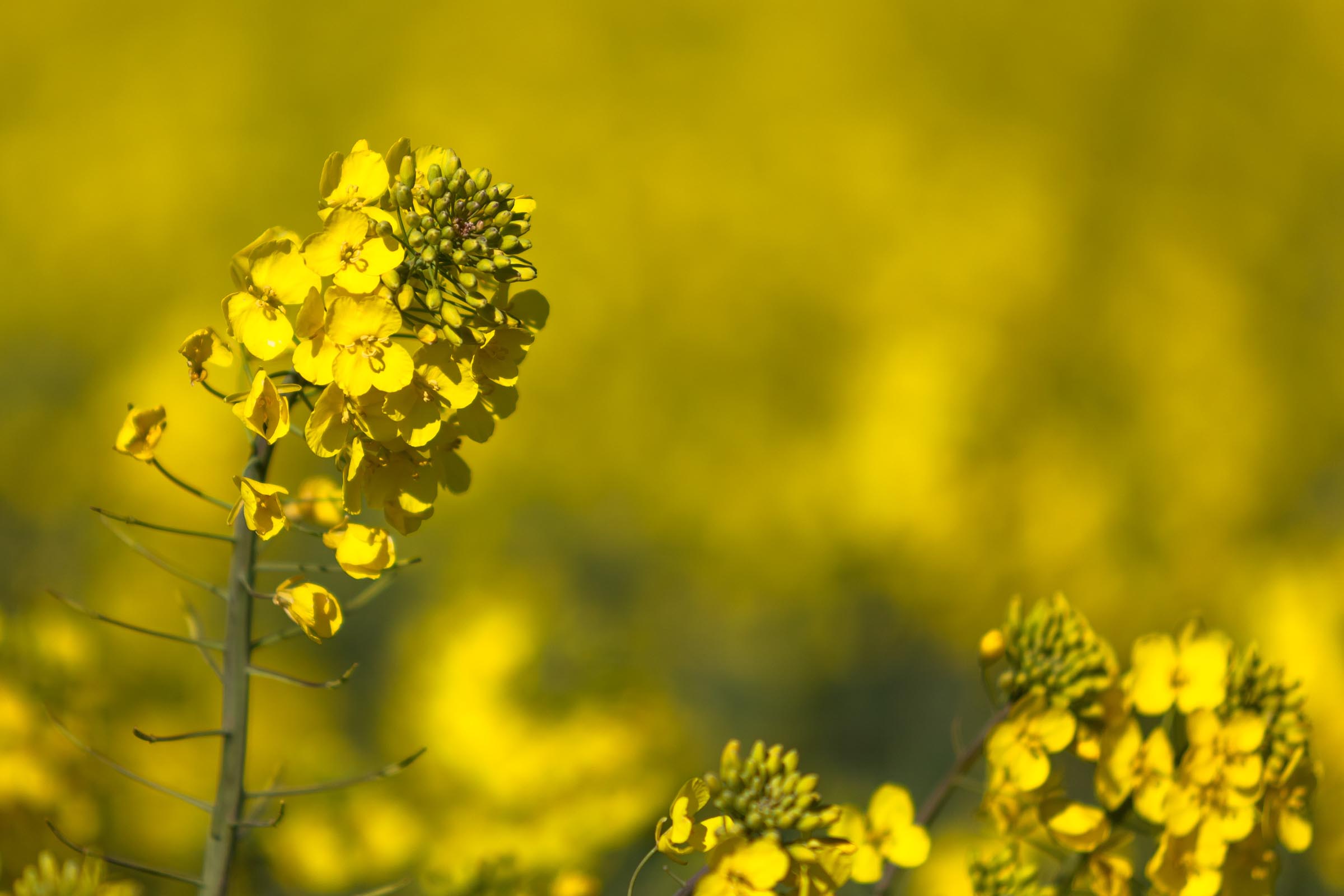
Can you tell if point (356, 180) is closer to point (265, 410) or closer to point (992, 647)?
point (265, 410)

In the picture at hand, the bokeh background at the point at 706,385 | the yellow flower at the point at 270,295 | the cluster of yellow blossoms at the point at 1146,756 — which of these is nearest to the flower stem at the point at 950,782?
the cluster of yellow blossoms at the point at 1146,756

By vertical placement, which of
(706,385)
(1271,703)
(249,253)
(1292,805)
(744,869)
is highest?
(706,385)

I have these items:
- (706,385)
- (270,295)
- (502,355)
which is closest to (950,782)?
(502,355)

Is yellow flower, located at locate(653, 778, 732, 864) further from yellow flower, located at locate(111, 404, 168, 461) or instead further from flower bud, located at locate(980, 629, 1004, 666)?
yellow flower, located at locate(111, 404, 168, 461)

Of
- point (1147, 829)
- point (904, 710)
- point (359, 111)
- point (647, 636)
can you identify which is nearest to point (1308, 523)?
point (904, 710)

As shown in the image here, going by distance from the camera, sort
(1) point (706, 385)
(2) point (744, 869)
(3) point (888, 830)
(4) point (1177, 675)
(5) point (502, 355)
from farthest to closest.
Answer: (1) point (706, 385), (4) point (1177, 675), (3) point (888, 830), (5) point (502, 355), (2) point (744, 869)

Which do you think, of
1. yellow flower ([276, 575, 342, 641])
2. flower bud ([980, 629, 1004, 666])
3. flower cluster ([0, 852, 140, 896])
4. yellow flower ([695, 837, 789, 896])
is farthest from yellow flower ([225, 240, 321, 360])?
flower bud ([980, 629, 1004, 666])

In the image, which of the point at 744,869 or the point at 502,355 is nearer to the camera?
the point at 744,869
